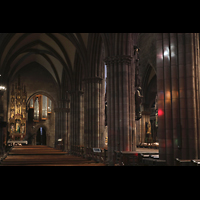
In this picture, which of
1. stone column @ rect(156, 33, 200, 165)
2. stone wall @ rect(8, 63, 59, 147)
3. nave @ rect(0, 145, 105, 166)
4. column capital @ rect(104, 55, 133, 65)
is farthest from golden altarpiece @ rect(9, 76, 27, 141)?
stone column @ rect(156, 33, 200, 165)

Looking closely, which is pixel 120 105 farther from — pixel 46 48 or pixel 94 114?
pixel 46 48

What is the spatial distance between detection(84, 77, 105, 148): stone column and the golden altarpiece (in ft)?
54.9

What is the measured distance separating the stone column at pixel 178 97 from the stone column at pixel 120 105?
17.2 ft

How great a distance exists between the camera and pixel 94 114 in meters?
20.0

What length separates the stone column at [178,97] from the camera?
9.26 metres

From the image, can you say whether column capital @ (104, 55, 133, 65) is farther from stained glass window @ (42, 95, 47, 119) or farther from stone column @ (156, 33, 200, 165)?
stained glass window @ (42, 95, 47, 119)
